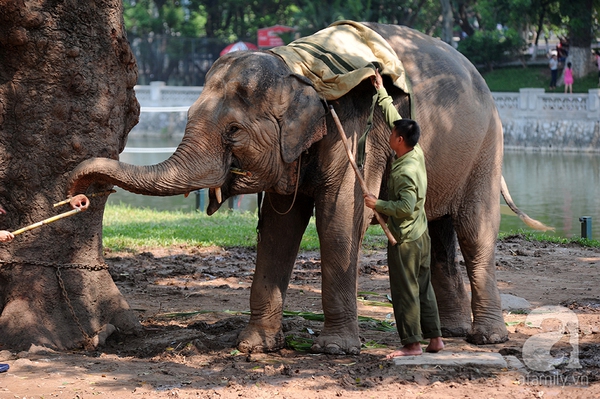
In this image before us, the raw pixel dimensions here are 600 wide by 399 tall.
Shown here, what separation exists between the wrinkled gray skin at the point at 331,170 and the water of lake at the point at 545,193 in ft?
25.2

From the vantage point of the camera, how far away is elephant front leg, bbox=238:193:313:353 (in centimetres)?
623

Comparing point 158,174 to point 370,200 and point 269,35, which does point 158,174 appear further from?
point 269,35

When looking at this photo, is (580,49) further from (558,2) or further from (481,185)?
(481,185)

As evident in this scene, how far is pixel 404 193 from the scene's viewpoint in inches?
220

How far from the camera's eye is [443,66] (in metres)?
6.48

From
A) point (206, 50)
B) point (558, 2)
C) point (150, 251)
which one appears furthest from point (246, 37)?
point (150, 251)

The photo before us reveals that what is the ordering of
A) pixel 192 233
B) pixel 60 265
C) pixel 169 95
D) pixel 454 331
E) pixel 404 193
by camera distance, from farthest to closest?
pixel 169 95, pixel 192 233, pixel 454 331, pixel 60 265, pixel 404 193

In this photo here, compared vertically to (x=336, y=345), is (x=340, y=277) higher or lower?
higher

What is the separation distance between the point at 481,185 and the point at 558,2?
30.7 m

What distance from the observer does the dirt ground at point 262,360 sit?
5.07 metres

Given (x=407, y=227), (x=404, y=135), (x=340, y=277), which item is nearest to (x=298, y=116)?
(x=404, y=135)

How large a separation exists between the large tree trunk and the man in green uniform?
6.83 feet

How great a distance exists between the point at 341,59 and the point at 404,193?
106cm

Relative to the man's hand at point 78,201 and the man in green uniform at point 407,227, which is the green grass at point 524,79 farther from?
the man's hand at point 78,201
